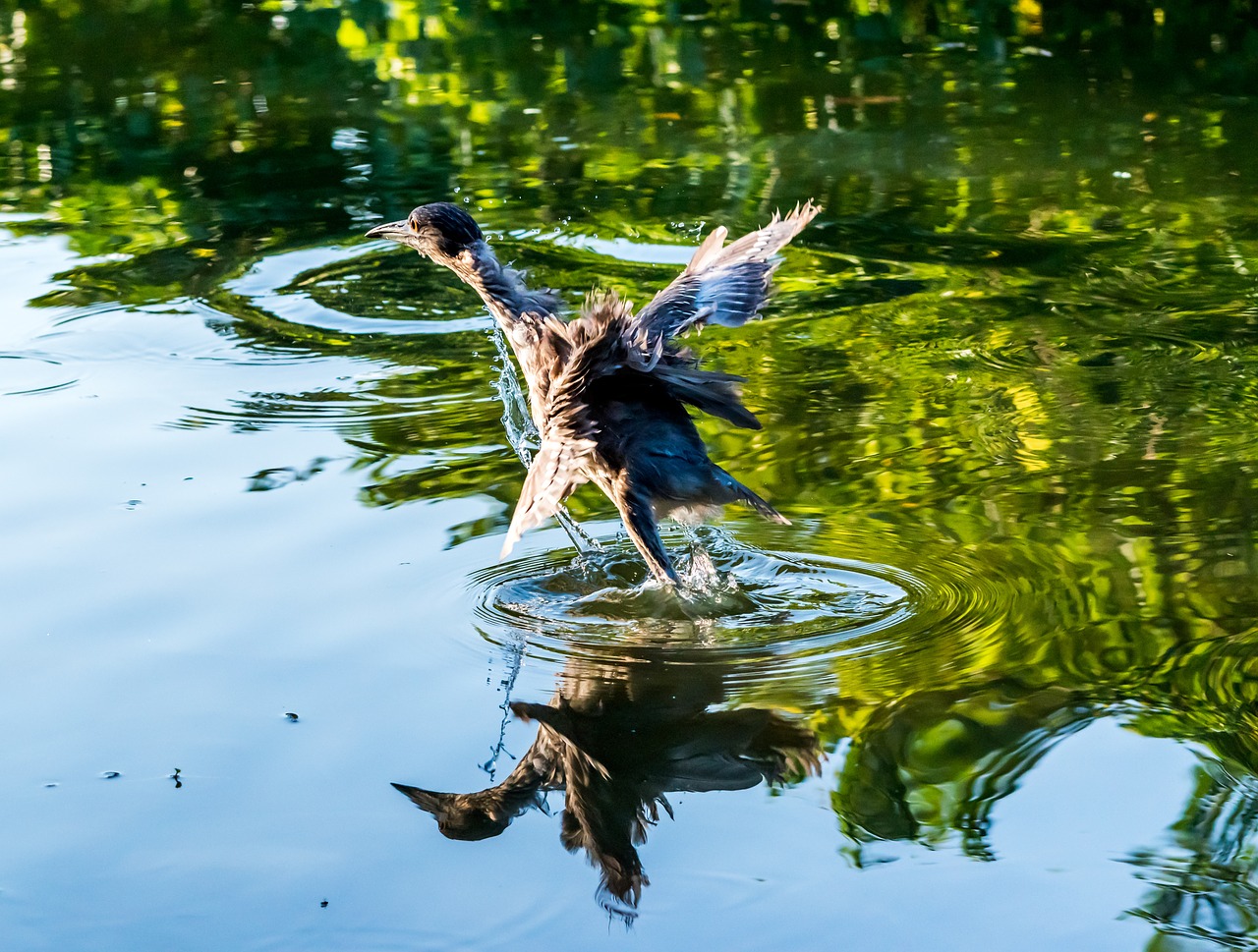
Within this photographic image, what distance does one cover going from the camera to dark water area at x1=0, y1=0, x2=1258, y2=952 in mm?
4016

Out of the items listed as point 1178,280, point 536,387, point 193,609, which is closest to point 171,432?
point 193,609

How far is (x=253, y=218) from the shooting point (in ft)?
34.1

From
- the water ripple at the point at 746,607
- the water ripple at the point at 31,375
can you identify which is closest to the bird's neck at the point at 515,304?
the water ripple at the point at 746,607

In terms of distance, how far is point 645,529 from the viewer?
5.18 m

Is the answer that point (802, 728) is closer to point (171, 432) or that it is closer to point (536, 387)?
point (536, 387)

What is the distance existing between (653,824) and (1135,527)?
2.49m

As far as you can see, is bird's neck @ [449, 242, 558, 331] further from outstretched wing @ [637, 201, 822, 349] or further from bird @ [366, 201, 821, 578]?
outstretched wing @ [637, 201, 822, 349]

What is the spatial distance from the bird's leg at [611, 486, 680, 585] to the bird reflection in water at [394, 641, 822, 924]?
296 mm

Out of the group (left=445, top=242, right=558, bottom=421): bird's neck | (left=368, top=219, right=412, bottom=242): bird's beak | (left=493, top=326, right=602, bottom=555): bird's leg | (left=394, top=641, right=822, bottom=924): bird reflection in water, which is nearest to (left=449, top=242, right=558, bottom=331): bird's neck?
(left=445, top=242, right=558, bottom=421): bird's neck

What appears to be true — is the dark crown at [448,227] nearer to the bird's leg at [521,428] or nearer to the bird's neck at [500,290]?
the bird's neck at [500,290]

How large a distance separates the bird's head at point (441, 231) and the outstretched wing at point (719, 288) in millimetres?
841

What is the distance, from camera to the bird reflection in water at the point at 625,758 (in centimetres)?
421

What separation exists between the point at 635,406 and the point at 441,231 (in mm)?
1310

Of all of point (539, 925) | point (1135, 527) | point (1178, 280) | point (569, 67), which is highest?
point (569, 67)
